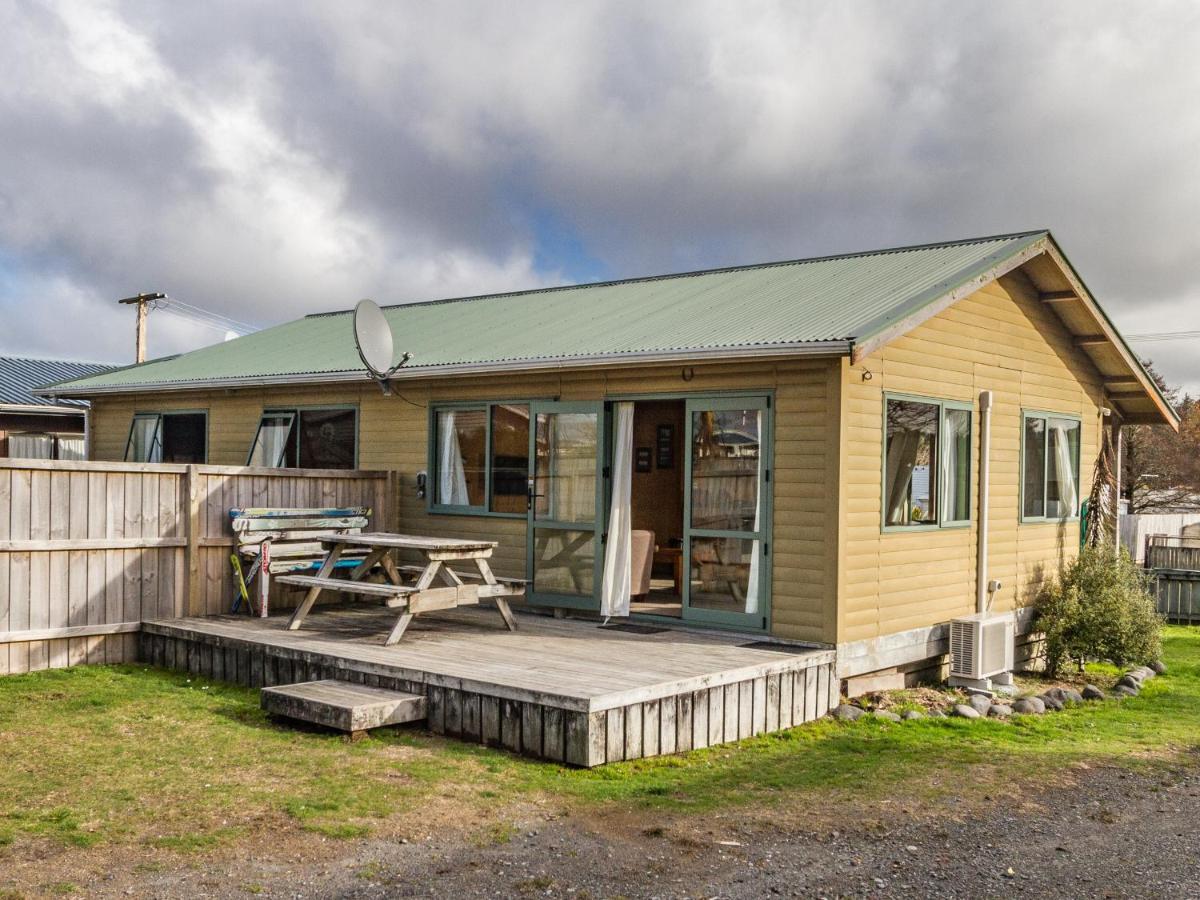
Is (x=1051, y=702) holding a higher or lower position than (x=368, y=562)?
lower

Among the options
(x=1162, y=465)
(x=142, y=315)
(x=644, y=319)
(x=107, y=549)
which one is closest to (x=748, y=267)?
(x=644, y=319)

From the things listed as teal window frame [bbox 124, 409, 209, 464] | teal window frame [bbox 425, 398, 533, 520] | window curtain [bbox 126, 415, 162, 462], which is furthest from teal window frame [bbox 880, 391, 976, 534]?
window curtain [bbox 126, 415, 162, 462]

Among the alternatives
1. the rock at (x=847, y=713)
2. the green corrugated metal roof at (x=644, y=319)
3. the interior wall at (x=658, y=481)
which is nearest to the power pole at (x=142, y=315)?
the green corrugated metal roof at (x=644, y=319)

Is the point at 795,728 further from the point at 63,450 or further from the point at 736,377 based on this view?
the point at 63,450

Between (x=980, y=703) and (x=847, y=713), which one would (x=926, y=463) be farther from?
(x=847, y=713)

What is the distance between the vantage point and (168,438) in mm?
14016

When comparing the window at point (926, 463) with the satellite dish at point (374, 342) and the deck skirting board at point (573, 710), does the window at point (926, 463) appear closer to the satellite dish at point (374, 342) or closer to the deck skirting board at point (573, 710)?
the deck skirting board at point (573, 710)

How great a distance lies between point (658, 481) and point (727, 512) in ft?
13.9

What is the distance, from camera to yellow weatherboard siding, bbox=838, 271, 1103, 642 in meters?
8.52

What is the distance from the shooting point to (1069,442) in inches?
472

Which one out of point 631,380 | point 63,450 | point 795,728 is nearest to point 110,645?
point 631,380

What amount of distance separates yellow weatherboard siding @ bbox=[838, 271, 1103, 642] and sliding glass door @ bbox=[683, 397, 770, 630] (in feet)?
2.22

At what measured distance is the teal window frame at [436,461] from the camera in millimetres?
10484

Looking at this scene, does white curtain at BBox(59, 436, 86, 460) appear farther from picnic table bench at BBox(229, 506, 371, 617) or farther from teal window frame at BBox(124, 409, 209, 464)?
picnic table bench at BBox(229, 506, 371, 617)
